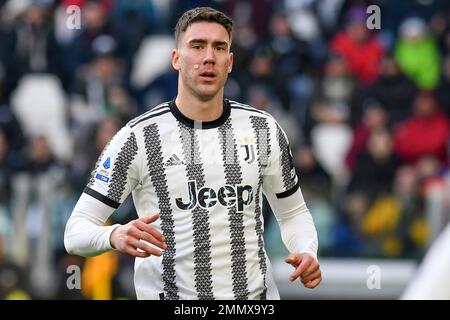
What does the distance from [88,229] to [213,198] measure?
22.9 inches

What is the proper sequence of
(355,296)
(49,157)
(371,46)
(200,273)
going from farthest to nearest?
(371,46) → (49,157) → (355,296) → (200,273)

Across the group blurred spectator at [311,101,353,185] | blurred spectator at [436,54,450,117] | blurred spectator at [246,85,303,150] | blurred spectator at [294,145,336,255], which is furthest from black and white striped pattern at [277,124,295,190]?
blurred spectator at [436,54,450,117]

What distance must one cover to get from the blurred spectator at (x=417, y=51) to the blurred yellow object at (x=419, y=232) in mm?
3239

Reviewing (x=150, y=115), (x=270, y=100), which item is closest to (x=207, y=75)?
(x=150, y=115)

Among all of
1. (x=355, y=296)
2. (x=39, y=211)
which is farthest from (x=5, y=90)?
(x=355, y=296)

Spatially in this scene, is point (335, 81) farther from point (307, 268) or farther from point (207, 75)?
point (307, 268)

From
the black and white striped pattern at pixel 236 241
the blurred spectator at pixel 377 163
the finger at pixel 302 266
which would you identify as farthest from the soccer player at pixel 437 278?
the blurred spectator at pixel 377 163

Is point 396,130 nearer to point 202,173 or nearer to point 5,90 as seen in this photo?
point 5,90

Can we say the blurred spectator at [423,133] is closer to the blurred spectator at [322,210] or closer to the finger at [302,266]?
the blurred spectator at [322,210]

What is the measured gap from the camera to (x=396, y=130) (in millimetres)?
12430

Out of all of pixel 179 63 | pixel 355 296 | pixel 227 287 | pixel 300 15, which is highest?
pixel 300 15

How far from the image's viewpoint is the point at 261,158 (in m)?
5.67

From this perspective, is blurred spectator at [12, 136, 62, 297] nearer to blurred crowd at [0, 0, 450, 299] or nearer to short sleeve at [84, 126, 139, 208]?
blurred crowd at [0, 0, 450, 299]

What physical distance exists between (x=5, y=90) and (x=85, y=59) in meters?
0.95
